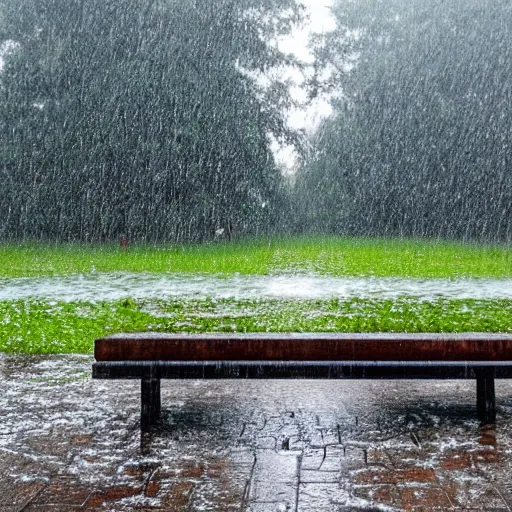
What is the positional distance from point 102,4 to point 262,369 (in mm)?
27891

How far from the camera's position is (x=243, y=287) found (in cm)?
1388

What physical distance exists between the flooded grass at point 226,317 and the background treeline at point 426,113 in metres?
26.5

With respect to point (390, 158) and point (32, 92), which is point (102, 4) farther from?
point (390, 158)

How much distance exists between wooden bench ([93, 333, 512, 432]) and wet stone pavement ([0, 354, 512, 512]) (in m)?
0.33

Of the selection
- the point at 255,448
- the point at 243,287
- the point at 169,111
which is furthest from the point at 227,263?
the point at 255,448

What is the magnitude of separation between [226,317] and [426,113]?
29.6 metres

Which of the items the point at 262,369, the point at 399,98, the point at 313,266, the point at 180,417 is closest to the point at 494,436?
the point at 262,369

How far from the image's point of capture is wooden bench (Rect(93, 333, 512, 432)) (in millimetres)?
4297

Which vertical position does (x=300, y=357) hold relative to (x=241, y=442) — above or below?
above

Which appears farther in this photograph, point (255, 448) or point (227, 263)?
point (227, 263)

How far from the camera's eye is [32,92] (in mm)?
30875

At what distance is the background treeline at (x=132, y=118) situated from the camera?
29359mm

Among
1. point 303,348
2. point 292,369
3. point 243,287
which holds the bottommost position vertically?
point 243,287

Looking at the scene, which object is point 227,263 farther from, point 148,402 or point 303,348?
point 303,348
